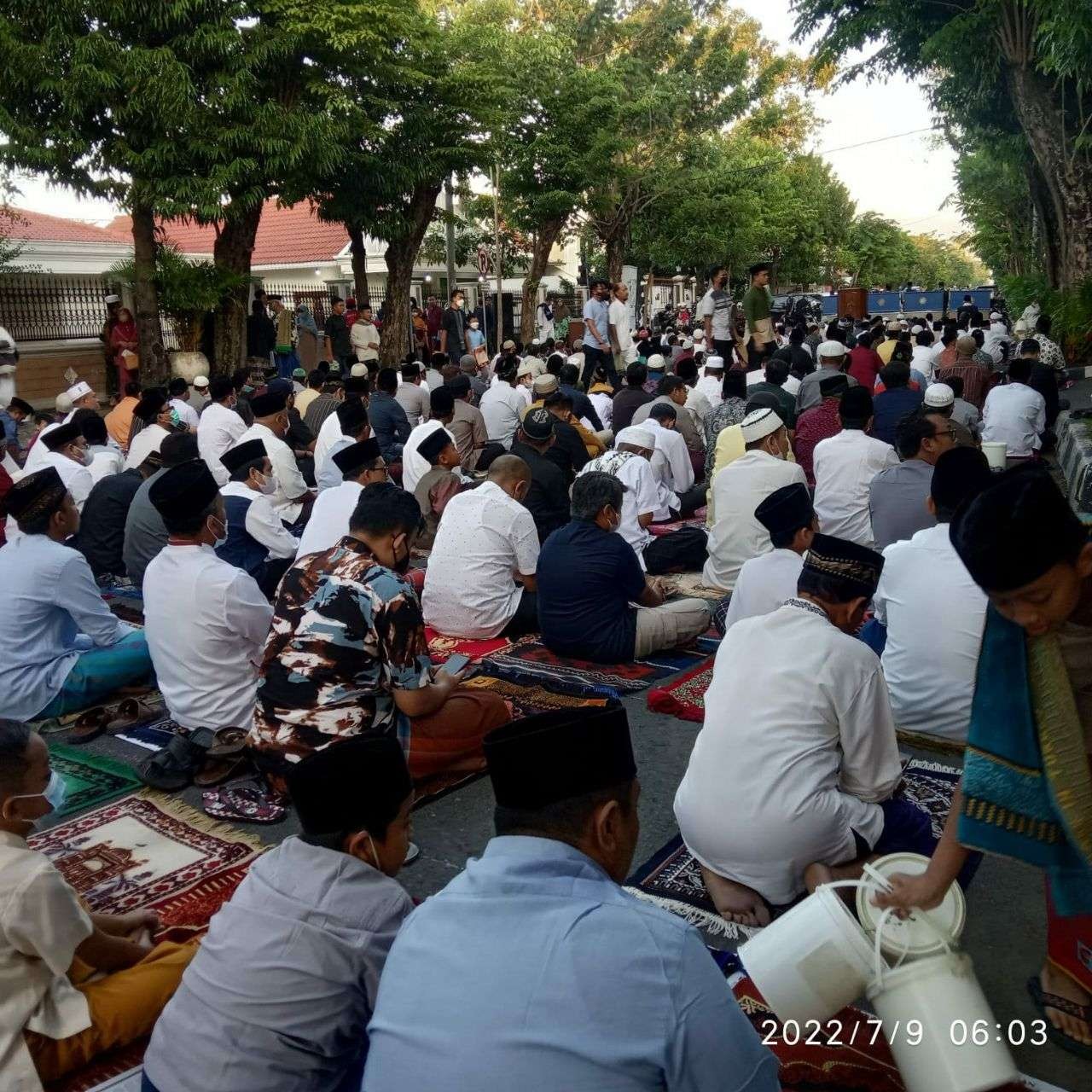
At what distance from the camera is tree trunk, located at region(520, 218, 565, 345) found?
24263mm

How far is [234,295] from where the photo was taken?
15.9 metres

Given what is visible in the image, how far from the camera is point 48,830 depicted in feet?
12.7

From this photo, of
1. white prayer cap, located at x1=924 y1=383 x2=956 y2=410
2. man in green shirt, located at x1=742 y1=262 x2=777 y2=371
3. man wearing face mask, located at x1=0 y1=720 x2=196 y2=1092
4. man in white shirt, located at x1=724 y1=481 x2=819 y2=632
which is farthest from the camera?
man in green shirt, located at x1=742 y1=262 x2=777 y2=371

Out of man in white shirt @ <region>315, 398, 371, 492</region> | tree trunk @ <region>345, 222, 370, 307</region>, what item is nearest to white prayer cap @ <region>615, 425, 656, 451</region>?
man in white shirt @ <region>315, 398, 371, 492</region>

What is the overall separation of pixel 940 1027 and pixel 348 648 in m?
2.08

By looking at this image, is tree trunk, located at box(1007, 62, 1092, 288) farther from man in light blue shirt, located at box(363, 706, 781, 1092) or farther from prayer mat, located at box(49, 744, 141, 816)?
man in light blue shirt, located at box(363, 706, 781, 1092)

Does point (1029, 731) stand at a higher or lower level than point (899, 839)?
higher

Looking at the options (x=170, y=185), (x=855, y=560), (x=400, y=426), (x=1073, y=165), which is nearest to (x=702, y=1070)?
(x=855, y=560)

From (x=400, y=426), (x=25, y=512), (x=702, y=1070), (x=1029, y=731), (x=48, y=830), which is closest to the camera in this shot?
(x=702, y=1070)

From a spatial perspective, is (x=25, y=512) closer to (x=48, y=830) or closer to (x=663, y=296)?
(x=48, y=830)

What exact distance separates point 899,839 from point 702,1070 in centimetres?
187

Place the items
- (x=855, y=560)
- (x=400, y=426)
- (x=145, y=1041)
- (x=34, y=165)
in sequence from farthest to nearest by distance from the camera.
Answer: (x=34, y=165) < (x=400, y=426) < (x=855, y=560) < (x=145, y=1041)

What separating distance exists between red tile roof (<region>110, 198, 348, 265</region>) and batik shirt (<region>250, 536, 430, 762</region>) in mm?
25129

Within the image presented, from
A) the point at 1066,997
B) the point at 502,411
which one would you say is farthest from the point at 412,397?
the point at 1066,997
